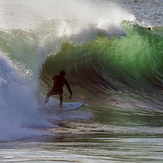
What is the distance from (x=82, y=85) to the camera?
37.9ft

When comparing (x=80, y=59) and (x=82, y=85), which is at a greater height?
(x=80, y=59)

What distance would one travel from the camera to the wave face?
862 centimetres

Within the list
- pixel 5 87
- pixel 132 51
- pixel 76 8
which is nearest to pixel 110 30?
pixel 132 51

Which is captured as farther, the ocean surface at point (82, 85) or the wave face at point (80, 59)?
the wave face at point (80, 59)

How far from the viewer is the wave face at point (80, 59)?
8.62 meters

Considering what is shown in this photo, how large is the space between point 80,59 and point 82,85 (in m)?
1.60

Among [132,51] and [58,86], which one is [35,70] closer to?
[58,86]

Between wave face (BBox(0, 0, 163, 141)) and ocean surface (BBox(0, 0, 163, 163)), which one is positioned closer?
ocean surface (BBox(0, 0, 163, 163))

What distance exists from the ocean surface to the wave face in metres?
0.03

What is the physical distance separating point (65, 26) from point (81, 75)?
2191 mm

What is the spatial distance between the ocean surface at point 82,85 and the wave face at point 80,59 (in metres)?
0.03

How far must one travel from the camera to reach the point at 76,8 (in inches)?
623

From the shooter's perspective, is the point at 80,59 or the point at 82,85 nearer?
the point at 82,85

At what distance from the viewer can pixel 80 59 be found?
12891mm
